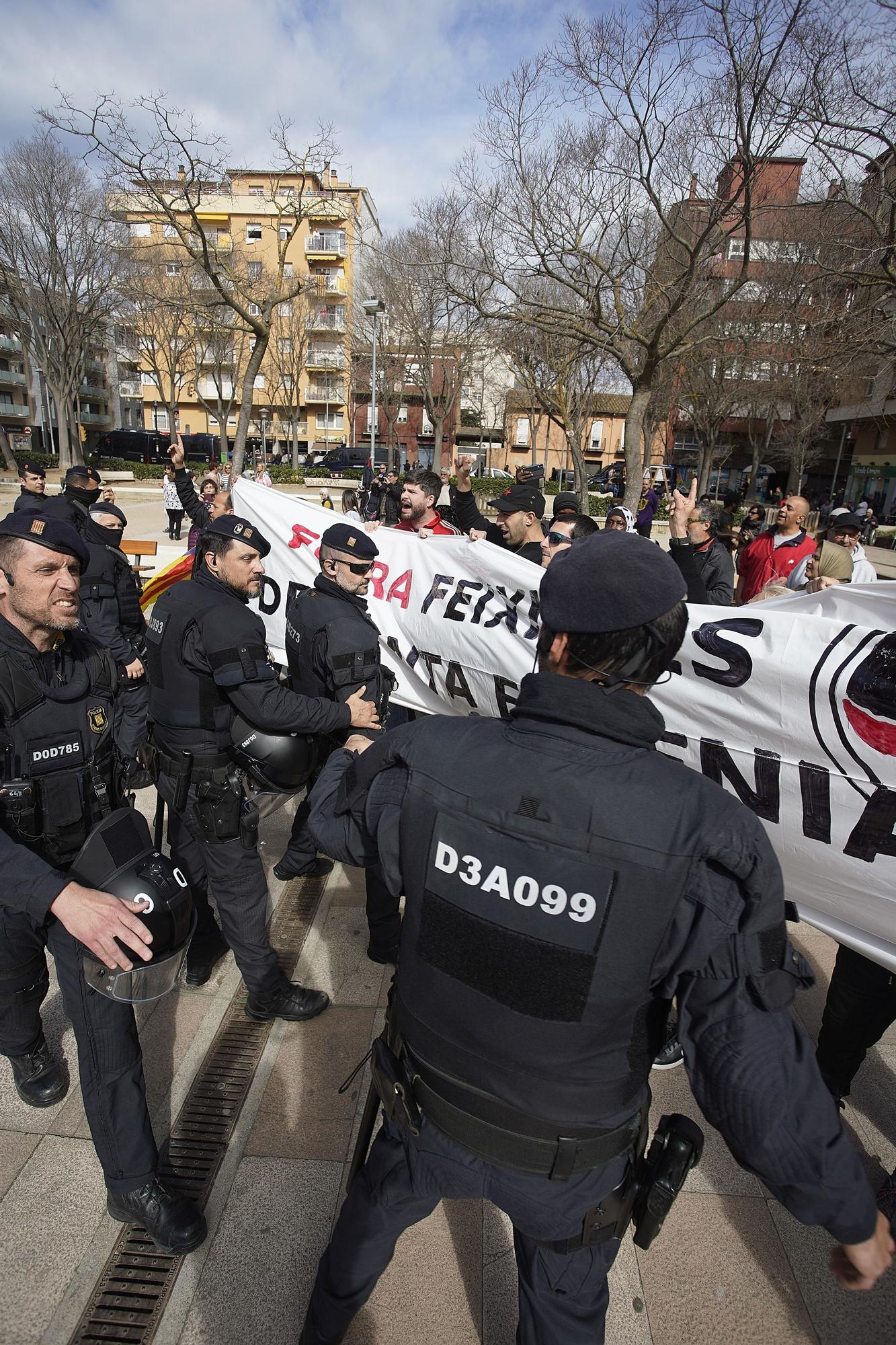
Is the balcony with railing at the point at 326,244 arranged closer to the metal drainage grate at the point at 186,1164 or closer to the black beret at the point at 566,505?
the black beret at the point at 566,505

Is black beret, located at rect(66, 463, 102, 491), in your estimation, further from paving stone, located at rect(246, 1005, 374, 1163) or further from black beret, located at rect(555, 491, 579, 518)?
paving stone, located at rect(246, 1005, 374, 1163)

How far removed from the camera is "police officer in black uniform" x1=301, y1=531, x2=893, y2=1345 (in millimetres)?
1266

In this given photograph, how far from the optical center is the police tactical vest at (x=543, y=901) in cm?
127

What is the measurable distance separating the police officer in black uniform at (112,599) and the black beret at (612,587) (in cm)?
330

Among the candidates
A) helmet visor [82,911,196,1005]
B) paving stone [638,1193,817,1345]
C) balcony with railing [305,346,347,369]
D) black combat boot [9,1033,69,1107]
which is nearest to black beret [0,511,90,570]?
helmet visor [82,911,196,1005]

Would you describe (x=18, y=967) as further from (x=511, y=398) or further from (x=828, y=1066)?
(x=511, y=398)

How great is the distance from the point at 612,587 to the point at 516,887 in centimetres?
59

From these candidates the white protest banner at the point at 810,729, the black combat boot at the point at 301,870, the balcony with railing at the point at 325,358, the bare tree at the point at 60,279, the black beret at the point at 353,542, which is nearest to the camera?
the white protest banner at the point at 810,729

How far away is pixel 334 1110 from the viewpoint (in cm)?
271

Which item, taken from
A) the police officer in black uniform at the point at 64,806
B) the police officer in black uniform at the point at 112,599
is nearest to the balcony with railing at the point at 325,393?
the police officer in black uniform at the point at 112,599

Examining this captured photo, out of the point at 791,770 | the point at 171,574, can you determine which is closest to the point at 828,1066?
the point at 791,770

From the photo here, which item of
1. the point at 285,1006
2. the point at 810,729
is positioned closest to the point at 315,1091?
the point at 285,1006

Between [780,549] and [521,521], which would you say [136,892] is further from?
[780,549]

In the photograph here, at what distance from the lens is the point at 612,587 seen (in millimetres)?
1337
